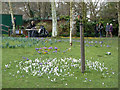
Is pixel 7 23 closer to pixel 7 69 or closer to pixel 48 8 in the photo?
pixel 48 8

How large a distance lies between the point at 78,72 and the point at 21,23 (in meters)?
24.8

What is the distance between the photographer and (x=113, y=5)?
29.5 m

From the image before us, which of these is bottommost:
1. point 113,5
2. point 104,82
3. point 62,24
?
point 104,82

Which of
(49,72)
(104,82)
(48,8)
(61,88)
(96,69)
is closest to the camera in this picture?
(61,88)

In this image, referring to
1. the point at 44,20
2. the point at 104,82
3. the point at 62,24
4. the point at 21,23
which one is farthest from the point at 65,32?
the point at 104,82

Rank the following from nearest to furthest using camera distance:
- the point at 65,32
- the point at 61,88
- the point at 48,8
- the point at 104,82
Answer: the point at 61,88
the point at 104,82
the point at 65,32
the point at 48,8

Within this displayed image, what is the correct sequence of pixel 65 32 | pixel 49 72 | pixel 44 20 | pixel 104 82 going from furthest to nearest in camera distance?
pixel 44 20, pixel 65 32, pixel 49 72, pixel 104 82

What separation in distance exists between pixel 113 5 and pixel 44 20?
928 cm

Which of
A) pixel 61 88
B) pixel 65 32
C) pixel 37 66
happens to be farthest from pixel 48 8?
pixel 61 88

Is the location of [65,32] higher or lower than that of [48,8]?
lower

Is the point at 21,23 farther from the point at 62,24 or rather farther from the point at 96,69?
the point at 96,69

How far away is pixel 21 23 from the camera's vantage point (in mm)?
29891

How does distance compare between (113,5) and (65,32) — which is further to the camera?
(113,5)

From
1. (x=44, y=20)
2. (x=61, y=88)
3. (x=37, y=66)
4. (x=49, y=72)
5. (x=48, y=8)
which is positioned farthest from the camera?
(x=48, y=8)
